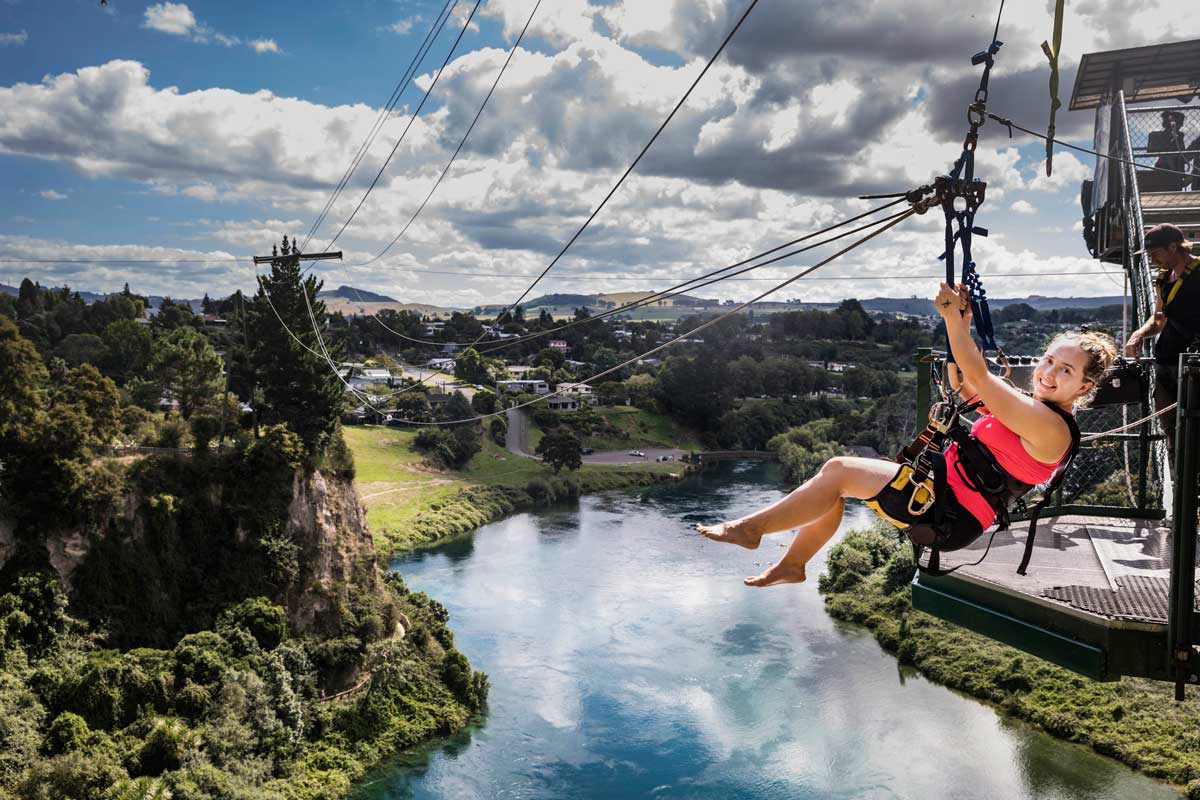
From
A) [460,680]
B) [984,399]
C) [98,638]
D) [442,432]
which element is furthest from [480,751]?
[442,432]

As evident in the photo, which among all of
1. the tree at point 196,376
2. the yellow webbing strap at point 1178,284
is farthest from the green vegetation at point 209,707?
the yellow webbing strap at point 1178,284

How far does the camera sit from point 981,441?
3.53 meters

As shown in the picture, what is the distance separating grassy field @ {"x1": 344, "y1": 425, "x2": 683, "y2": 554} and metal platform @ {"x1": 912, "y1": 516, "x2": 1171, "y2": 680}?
3066 cm

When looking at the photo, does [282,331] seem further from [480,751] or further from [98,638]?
[480,751]

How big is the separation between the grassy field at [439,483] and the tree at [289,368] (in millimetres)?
10180

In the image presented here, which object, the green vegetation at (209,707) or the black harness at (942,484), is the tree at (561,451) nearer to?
the green vegetation at (209,707)

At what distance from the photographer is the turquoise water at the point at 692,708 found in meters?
18.1

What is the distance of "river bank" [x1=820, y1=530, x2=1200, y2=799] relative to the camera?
1838 cm

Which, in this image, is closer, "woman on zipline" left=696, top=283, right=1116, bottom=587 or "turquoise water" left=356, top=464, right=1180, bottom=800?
"woman on zipline" left=696, top=283, right=1116, bottom=587

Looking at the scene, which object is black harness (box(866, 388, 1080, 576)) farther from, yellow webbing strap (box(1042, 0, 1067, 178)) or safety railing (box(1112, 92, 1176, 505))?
safety railing (box(1112, 92, 1176, 505))

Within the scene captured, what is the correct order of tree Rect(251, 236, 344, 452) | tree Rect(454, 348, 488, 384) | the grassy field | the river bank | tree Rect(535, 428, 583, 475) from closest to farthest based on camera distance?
1. the river bank
2. tree Rect(251, 236, 344, 452)
3. the grassy field
4. tree Rect(535, 428, 583, 475)
5. tree Rect(454, 348, 488, 384)

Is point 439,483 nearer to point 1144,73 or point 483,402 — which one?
point 483,402

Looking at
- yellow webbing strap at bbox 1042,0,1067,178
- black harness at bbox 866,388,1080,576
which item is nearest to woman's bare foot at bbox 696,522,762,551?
black harness at bbox 866,388,1080,576

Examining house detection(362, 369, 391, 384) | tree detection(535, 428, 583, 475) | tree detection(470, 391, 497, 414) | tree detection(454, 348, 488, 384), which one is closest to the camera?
tree detection(535, 428, 583, 475)
